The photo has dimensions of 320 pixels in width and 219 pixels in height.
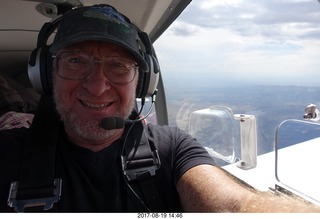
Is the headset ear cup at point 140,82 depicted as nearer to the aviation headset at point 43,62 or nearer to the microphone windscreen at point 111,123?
the aviation headset at point 43,62

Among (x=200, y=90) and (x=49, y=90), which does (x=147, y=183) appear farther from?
(x=200, y=90)

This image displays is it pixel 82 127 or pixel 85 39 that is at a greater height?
pixel 85 39

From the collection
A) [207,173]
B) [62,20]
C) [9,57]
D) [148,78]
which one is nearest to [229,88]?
[148,78]

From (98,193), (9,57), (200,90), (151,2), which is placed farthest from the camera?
(200,90)

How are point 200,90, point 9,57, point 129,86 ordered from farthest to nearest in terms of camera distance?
1. point 200,90
2. point 9,57
3. point 129,86

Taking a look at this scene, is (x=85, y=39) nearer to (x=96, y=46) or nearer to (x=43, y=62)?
(x=96, y=46)

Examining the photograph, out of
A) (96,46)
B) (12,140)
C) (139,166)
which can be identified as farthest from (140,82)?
(12,140)

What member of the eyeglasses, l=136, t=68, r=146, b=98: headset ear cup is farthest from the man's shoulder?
l=136, t=68, r=146, b=98: headset ear cup
